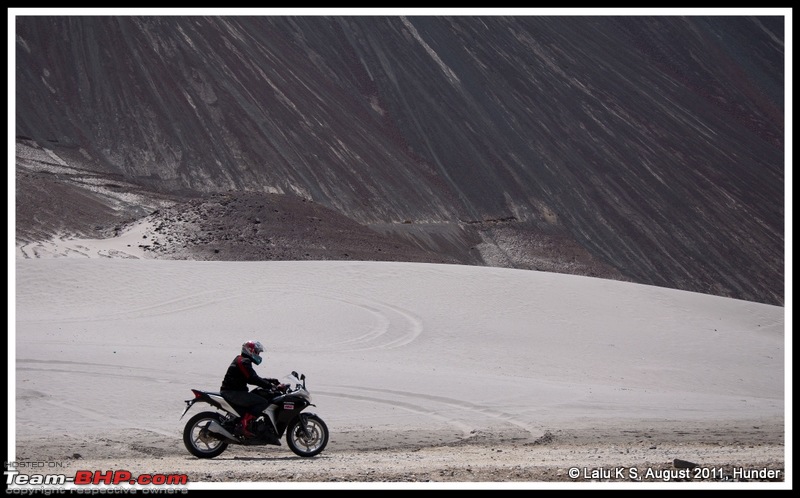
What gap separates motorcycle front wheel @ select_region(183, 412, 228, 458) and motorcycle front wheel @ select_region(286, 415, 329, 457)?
71 cm

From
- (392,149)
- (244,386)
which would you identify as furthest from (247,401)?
(392,149)

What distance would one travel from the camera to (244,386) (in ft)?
31.8

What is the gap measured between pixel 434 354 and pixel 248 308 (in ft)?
15.3

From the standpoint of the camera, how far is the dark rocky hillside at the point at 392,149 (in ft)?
134

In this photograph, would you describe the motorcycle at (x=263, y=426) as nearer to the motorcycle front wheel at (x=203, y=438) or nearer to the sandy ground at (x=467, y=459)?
the motorcycle front wheel at (x=203, y=438)

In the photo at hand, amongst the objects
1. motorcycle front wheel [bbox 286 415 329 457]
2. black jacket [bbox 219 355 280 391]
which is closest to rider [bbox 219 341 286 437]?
black jacket [bbox 219 355 280 391]

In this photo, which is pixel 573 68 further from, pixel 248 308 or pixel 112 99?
pixel 248 308

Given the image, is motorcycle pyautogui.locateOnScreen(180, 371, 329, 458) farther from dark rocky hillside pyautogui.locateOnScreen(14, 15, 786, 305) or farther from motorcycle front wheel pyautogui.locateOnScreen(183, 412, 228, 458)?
dark rocky hillside pyautogui.locateOnScreen(14, 15, 786, 305)

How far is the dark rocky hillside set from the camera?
40.9m

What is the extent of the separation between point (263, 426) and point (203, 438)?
2.07ft

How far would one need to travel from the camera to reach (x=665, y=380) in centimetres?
1712

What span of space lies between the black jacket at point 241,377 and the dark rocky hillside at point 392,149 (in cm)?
2422
